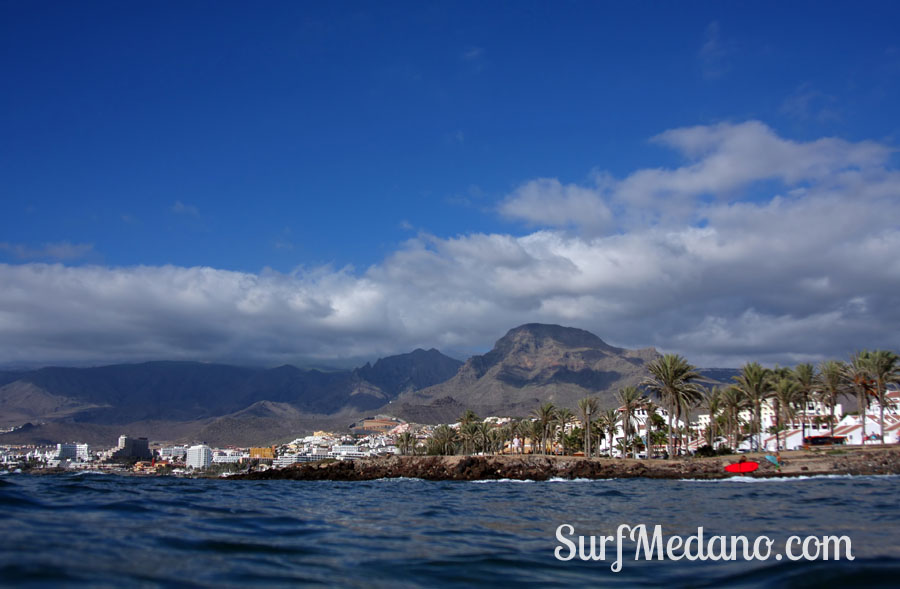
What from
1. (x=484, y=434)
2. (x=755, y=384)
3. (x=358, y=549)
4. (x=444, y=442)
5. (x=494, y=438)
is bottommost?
(x=444, y=442)

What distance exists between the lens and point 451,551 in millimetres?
10859

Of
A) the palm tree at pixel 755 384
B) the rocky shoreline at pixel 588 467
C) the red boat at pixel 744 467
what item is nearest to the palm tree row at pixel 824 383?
Answer: the palm tree at pixel 755 384

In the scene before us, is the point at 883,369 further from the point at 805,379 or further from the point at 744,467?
the point at 744,467

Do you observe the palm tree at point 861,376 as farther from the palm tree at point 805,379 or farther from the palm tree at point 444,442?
the palm tree at point 444,442

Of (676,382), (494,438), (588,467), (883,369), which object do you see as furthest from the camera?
(494,438)

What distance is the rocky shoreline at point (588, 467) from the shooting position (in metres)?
59.9

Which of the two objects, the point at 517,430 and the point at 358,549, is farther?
the point at 517,430

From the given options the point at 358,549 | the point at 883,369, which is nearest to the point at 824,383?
the point at 883,369

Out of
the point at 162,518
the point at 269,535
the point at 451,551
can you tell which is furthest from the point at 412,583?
the point at 162,518

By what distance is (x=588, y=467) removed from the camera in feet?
236

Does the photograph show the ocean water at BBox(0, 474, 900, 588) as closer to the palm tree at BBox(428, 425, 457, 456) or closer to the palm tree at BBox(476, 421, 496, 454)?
the palm tree at BBox(476, 421, 496, 454)

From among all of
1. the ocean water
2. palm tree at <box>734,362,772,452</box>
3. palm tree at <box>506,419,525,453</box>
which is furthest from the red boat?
palm tree at <box>506,419,525,453</box>

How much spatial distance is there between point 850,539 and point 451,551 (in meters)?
7.39

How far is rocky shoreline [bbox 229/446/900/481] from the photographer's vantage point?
197ft
